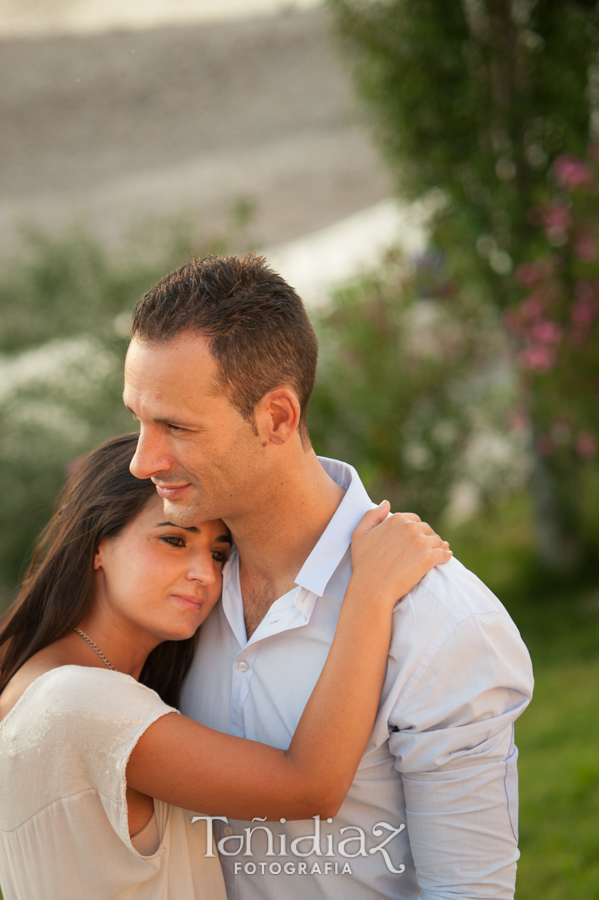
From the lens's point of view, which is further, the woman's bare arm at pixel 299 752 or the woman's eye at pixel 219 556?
the woman's eye at pixel 219 556

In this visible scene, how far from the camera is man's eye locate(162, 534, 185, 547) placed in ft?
6.37

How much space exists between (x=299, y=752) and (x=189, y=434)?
669 mm

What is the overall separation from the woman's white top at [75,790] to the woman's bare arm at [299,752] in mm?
34

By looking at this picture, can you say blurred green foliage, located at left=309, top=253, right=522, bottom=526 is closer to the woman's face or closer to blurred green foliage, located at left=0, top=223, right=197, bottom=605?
blurred green foliage, located at left=0, top=223, right=197, bottom=605

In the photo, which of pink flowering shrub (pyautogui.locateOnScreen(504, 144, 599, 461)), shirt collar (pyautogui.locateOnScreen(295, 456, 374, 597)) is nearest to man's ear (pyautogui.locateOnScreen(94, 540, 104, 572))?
shirt collar (pyautogui.locateOnScreen(295, 456, 374, 597))

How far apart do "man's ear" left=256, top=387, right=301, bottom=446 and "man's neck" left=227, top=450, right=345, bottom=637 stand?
94mm

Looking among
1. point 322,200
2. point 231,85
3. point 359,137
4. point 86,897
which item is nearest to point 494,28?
point 86,897

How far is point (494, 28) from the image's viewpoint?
6.19m

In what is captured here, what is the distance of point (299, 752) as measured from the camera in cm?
164

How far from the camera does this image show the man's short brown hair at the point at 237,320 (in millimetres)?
1695

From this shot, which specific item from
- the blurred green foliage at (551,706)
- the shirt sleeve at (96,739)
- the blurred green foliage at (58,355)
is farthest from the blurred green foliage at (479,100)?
the shirt sleeve at (96,739)

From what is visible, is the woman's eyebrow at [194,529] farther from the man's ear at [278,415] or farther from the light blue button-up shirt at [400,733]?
the man's ear at [278,415]

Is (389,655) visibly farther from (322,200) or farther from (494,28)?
(322,200)

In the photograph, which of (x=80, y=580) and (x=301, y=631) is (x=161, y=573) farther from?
(x=301, y=631)
